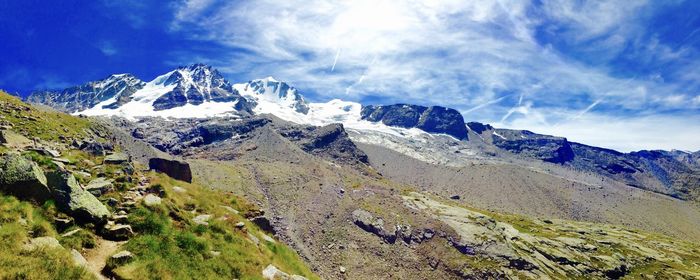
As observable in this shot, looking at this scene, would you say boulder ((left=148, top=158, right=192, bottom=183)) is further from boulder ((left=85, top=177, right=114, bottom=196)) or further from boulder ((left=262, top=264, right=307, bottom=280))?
boulder ((left=262, top=264, right=307, bottom=280))

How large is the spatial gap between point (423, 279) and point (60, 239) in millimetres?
110112

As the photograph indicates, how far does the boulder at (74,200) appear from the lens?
20.4m

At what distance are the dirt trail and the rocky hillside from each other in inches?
1.6

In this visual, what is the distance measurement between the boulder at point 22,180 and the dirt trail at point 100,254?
3.46m

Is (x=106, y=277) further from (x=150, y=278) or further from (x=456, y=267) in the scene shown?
(x=456, y=267)

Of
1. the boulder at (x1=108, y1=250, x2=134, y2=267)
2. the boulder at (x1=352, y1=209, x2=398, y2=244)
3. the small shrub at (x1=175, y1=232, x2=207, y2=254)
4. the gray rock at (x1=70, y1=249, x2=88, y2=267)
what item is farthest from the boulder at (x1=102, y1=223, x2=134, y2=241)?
the boulder at (x1=352, y1=209, x2=398, y2=244)

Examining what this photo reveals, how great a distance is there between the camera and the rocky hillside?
16.8m

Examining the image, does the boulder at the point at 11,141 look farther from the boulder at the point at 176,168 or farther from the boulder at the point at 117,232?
the boulder at the point at 176,168

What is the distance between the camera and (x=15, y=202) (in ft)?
61.2

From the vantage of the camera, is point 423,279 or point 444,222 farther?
point 444,222

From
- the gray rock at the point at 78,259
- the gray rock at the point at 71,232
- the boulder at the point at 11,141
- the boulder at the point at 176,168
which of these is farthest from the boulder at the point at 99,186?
the boulder at the point at 176,168

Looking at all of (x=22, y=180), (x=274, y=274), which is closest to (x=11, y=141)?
(x=22, y=180)

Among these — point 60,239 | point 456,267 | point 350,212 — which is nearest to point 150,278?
point 60,239

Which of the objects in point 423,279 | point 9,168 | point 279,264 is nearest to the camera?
point 9,168
